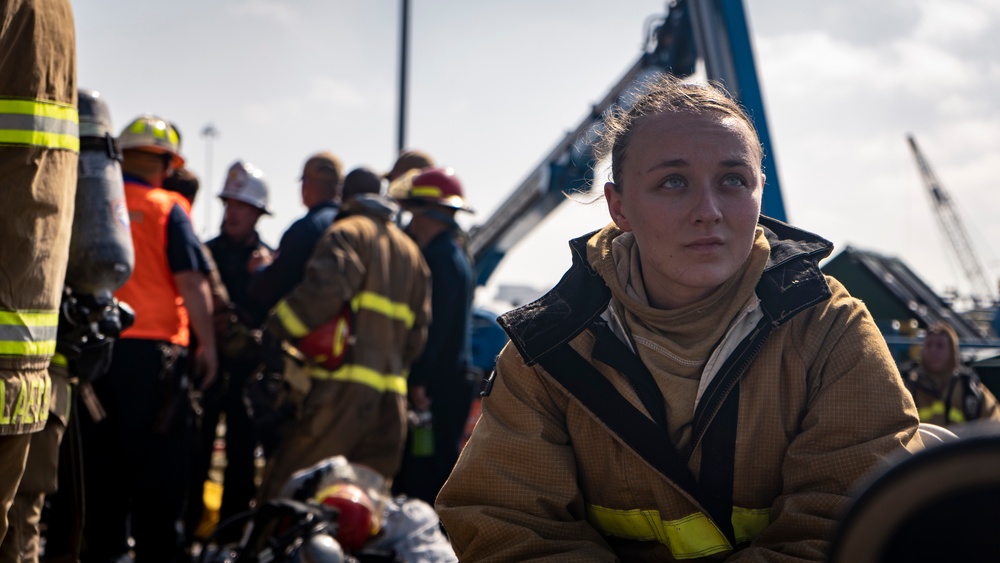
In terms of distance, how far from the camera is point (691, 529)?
1.96 metres

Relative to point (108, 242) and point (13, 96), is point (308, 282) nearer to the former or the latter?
point (108, 242)

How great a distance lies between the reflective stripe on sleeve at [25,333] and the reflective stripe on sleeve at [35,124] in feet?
1.35

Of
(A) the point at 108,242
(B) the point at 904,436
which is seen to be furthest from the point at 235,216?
(B) the point at 904,436

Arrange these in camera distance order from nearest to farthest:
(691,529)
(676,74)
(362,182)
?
(691,529)
(362,182)
(676,74)

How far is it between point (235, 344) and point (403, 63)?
8.56 meters

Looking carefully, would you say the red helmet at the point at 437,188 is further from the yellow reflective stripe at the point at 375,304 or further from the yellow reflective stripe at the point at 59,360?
the yellow reflective stripe at the point at 59,360

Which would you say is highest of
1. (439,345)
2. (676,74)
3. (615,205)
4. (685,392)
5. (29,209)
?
(676,74)

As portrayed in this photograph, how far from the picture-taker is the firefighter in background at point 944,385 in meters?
8.00

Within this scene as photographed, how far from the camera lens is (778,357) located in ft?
6.54

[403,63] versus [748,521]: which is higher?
[403,63]

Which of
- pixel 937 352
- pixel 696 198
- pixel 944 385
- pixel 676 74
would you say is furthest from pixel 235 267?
pixel 944 385

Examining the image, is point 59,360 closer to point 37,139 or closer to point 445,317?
point 37,139

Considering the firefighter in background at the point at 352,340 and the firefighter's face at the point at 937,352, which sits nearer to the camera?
the firefighter in background at the point at 352,340

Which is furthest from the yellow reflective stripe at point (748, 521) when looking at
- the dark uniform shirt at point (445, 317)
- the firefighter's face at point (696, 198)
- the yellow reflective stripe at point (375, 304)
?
the dark uniform shirt at point (445, 317)
